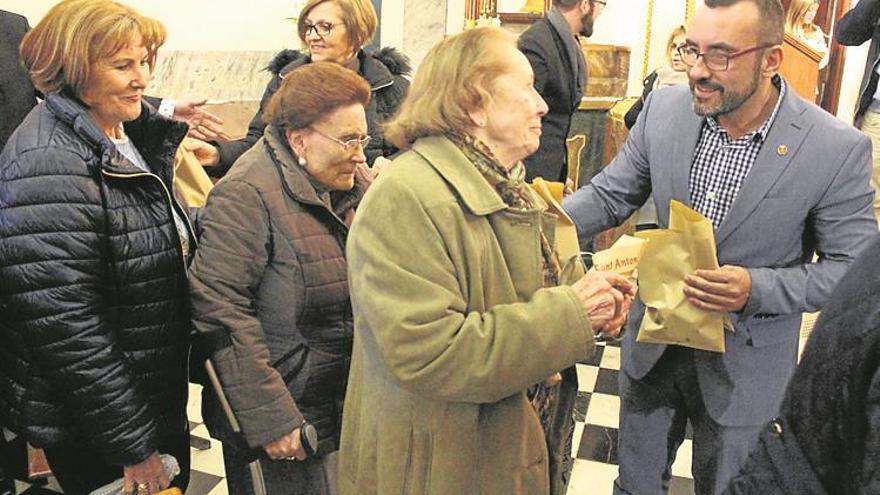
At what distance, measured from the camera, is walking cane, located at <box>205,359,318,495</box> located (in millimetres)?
2051

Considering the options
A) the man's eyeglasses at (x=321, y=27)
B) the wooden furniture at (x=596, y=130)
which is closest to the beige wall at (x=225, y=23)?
the wooden furniture at (x=596, y=130)

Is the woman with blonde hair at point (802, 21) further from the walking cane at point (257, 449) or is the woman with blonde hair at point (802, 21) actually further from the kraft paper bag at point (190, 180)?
the walking cane at point (257, 449)

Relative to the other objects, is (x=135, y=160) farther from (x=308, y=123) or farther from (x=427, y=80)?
(x=427, y=80)

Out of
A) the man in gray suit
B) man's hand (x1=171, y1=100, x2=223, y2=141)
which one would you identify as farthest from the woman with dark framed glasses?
the man in gray suit

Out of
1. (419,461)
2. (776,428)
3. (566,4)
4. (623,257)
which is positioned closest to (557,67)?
(566,4)

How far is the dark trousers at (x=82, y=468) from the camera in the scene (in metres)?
2.06

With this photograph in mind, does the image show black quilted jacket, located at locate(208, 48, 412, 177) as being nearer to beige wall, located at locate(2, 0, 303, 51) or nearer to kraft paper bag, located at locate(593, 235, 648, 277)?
kraft paper bag, located at locate(593, 235, 648, 277)

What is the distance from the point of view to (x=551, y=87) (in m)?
4.23

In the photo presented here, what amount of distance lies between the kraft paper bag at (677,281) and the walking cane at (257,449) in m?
0.91

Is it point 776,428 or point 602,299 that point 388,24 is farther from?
point 776,428

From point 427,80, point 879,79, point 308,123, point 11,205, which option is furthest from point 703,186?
point 879,79

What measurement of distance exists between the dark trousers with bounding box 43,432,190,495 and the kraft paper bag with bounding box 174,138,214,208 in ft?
2.46

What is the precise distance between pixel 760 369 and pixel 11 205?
75.3 inches

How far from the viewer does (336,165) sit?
2.17 meters
